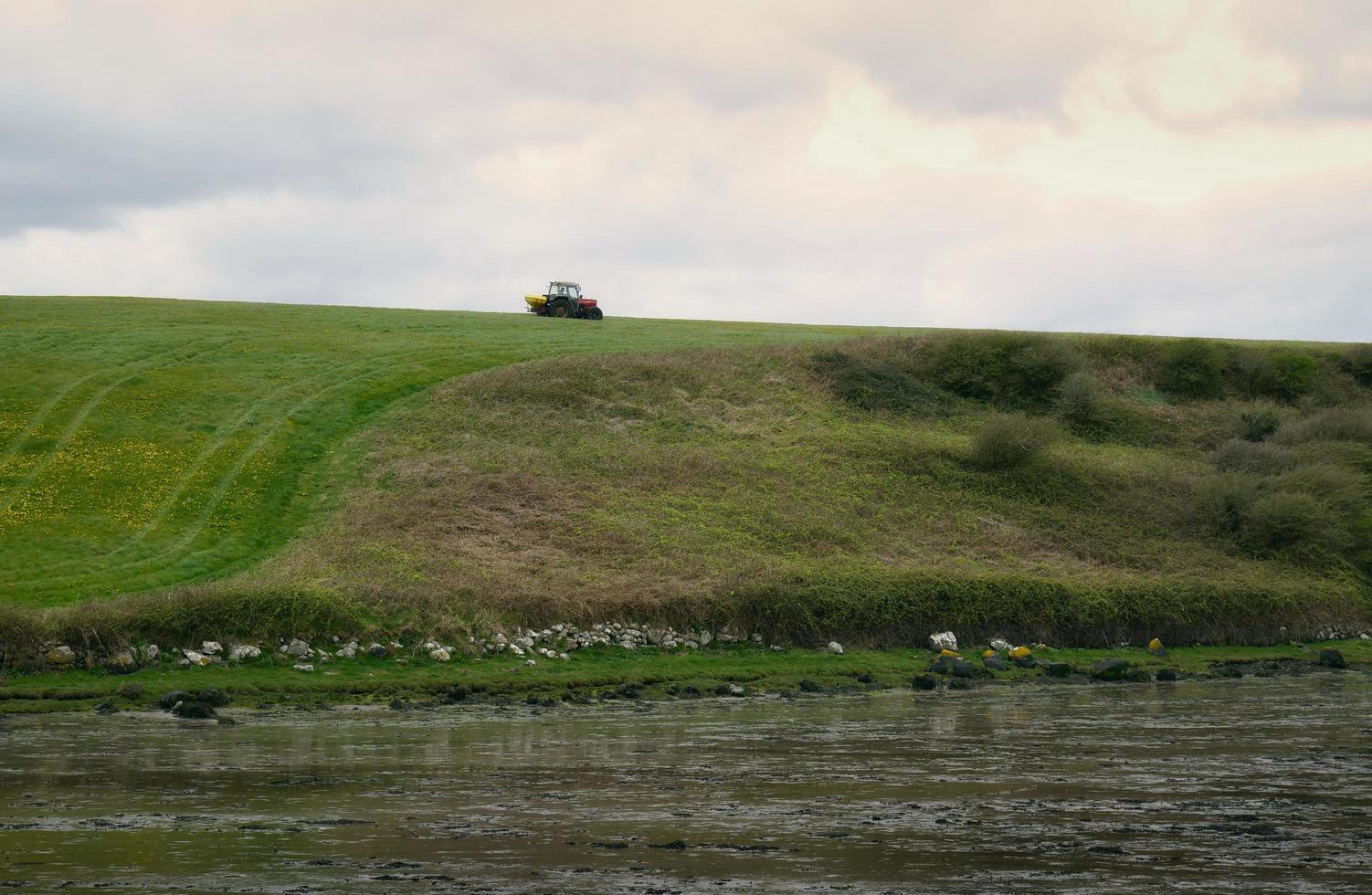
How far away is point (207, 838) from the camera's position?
13578 millimetres

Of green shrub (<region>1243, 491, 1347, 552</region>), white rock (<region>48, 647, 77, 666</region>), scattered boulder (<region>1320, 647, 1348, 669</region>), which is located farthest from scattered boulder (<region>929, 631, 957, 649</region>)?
white rock (<region>48, 647, 77, 666</region>)

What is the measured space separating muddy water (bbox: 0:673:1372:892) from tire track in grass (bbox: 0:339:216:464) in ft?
70.8

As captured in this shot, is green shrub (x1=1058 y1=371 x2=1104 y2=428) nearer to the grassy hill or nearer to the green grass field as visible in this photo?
the grassy hill

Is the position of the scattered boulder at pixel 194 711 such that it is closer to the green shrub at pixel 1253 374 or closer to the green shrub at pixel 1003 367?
the green shrub at pixel 1003 367

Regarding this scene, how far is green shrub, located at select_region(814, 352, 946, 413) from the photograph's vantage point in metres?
58.3

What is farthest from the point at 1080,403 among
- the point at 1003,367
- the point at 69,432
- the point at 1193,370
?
the point at 69,432

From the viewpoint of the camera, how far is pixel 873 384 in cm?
5984

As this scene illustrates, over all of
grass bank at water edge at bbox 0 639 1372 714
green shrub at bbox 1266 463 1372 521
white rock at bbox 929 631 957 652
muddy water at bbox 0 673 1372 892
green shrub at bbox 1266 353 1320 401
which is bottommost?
grass bank at water edge at bbox 0 639 1372 714

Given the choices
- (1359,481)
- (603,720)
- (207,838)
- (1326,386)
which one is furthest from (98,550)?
(1326,386)

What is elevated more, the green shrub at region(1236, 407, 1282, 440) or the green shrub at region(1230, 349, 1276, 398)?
the green shrub at region(1230, 349, 1276, 398)

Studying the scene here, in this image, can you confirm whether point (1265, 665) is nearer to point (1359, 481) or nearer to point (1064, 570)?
point (1064, 570)

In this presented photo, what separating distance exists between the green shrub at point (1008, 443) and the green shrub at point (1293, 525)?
8632mm

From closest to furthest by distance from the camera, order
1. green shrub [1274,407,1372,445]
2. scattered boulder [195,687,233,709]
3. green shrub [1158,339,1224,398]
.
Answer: scattered boulder [195,687,233,709], green shrub [1274,407,1372,445], green shrub [1158,339,1224,398]

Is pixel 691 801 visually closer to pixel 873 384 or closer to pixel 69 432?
pixel 69 432
